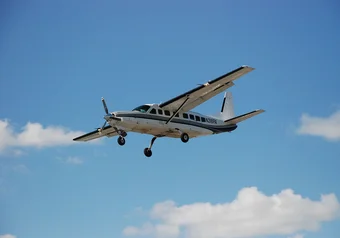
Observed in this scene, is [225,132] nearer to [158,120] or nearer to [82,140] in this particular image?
[158,120]

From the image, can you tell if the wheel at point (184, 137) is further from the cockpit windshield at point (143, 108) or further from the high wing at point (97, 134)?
the high wing at point (97, 134)

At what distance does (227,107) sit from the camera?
55.4 metres

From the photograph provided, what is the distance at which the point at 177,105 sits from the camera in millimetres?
46125

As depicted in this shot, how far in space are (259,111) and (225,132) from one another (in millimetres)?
4644

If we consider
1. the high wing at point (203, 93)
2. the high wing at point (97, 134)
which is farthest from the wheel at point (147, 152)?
the high wing at point (203, 93)

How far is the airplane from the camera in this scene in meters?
43.1

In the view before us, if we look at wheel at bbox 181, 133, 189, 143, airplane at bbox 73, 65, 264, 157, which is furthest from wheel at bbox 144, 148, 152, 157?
wheel at bbox 181, 133, 189, 143

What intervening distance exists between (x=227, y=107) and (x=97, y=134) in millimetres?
12801

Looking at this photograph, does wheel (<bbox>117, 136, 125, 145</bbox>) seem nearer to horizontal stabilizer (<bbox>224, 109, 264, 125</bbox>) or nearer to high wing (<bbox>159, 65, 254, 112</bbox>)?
high wing (<bbox>159, 65, 254, 112</bbox>)

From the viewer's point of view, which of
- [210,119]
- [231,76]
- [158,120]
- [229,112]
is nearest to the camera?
[231,76]

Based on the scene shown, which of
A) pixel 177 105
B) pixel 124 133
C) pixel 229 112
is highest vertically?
pixel 229 112

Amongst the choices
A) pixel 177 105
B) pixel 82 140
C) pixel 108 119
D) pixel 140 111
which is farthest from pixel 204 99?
pixel 82 140

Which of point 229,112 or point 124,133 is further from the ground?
point 229,112

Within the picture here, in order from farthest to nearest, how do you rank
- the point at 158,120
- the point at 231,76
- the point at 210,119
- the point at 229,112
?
the point at 229,112
the point at 210,119
the point at 158,120
the point at 231,76
